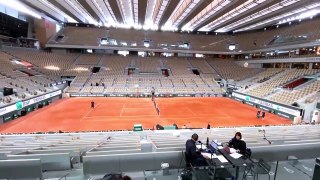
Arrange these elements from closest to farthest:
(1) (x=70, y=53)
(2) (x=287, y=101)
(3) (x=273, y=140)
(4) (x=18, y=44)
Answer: (3) (x=273, y=140) < (2) (x=287, y=101) < (4) (x=18, y=44) < (1) (x=70, y=53)

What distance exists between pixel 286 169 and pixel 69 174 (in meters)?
6.33

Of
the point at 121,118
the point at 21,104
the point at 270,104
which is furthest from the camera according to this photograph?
the point at 270,104

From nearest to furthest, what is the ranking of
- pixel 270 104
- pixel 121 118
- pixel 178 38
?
pixel 121 118
pixel 270 104
pixel 178 38

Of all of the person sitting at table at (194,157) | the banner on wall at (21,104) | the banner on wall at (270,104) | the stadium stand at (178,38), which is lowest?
the banner on wall at (21,104)

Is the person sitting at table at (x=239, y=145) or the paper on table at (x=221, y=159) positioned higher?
the person sitting at table at (x=239, y=145)

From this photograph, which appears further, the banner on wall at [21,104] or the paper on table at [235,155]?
the banner on wall at [21,104]

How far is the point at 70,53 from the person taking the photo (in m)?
41.5

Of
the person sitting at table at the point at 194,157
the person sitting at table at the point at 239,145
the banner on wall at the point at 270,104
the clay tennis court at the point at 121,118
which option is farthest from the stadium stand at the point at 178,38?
the person sitting at table at the point at 194,157

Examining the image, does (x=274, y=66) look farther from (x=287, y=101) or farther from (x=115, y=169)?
(x=115, y=169)

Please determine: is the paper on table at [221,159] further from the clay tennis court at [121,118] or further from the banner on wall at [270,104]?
the banner on wall at [270,104]

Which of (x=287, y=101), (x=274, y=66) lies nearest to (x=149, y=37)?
(x=274, y=66)

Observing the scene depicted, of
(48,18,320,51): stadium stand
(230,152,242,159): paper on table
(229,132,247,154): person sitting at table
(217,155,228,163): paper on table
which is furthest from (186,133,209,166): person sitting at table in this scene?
(48,18,320,51): stadium stand

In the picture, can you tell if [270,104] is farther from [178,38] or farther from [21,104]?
[178,38]

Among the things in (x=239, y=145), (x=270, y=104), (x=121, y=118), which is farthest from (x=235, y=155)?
(x=270, y=104)
